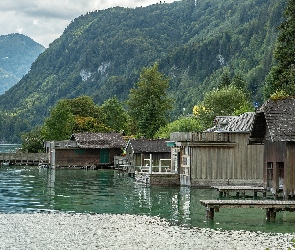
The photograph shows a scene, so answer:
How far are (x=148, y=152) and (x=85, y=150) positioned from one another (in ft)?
71.9

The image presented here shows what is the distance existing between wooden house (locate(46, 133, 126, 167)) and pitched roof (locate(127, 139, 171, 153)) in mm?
17798

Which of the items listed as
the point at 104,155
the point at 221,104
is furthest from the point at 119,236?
the point at 221,104

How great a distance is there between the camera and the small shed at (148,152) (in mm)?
80500

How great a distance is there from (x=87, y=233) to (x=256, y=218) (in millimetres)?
10108

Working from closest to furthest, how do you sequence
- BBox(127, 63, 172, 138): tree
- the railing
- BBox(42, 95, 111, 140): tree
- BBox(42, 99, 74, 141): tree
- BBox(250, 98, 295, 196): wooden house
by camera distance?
BBox(250, 98, 295, 196): wooden house → the railing → BBox(127, 63, 172, 138): tree → BBox(42, 99, 74, 141): tree → BBox(42, 95, 111, 140): tree

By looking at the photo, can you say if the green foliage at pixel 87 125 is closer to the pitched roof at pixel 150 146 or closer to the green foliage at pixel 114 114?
the green foliage at pixel 114 114

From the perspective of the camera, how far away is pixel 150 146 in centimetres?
8212

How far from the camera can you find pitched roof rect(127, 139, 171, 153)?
80.4 metres

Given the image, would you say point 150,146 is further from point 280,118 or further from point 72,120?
point 72,120

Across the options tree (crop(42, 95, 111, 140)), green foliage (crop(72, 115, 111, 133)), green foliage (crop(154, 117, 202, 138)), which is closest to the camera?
green foliage (crop(154, 117, 202, 138))

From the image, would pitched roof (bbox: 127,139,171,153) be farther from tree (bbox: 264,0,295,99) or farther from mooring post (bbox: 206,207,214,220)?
mooring post (bbox: 206,207,214,220)

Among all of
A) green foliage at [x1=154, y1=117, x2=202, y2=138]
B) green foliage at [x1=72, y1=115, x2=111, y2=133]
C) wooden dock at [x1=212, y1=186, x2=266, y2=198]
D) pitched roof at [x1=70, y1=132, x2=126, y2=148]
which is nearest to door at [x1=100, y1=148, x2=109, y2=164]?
pitched roof at [x1=70, y1=132, x2=126, y2=148]

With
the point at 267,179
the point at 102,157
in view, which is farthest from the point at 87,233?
the point at 102,157

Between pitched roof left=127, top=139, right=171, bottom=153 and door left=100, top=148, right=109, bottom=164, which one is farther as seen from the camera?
door left=100, top=148, right=109, bottom=164
